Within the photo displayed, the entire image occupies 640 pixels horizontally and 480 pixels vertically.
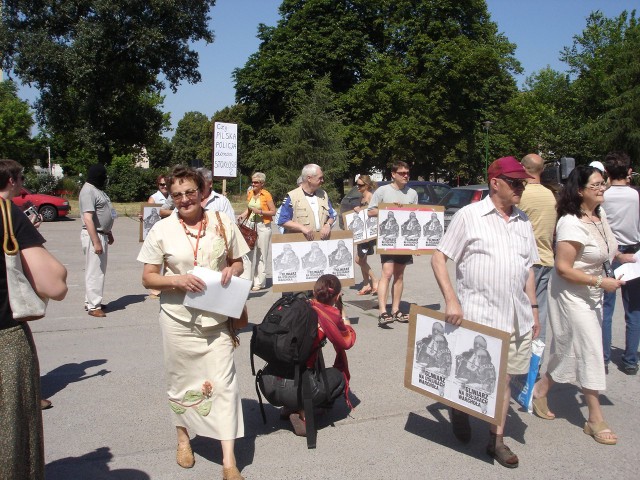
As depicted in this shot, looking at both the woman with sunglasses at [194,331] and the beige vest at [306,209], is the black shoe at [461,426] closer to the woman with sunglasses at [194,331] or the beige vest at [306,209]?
the woman with sunglasses at [194,331]

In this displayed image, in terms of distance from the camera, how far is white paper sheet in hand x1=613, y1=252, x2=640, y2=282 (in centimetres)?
524

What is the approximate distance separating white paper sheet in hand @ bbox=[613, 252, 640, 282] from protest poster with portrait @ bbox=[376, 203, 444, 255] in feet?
10.9

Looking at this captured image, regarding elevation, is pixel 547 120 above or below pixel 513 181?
above

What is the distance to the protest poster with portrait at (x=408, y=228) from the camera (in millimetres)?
8367

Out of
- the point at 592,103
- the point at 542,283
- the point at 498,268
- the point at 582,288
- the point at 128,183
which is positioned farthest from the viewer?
the point at 592,103

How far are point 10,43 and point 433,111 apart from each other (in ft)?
79.0

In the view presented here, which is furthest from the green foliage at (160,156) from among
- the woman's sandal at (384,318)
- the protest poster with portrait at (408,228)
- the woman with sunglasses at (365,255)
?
the woman's sandal at (384,318)

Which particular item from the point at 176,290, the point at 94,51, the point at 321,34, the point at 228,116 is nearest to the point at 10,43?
the point at 94,51

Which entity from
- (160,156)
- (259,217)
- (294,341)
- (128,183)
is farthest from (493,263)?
(160,156)

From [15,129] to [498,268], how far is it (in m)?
56.2

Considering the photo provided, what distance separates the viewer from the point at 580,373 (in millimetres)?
4762

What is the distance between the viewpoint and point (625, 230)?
6516 millimetres

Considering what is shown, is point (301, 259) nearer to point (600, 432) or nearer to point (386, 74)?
point (600, 432)

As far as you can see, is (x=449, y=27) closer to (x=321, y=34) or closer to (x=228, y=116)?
(x=321, y=34)
